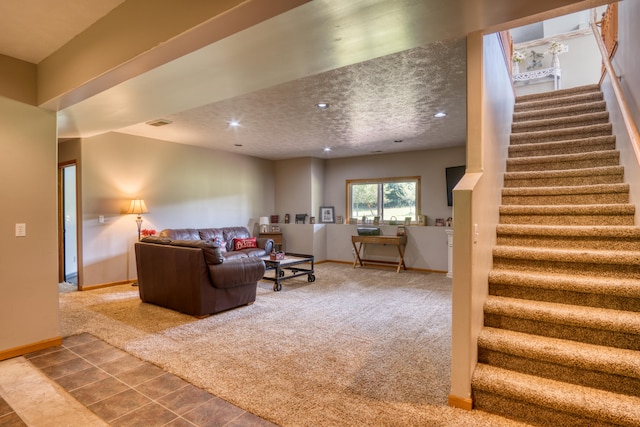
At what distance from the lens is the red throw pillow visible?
6.78 m

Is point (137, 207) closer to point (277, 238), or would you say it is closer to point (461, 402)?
point (277, 238)

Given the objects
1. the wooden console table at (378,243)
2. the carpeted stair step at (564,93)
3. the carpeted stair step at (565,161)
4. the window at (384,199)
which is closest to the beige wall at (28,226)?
the carpeted stair step at (565,161)

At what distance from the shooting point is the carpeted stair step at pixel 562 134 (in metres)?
3.65

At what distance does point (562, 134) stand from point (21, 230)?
5.58 meters

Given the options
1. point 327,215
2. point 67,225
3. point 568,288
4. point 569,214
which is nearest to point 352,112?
point 569,214

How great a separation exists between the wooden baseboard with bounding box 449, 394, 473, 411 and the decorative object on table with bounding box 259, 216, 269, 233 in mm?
6483

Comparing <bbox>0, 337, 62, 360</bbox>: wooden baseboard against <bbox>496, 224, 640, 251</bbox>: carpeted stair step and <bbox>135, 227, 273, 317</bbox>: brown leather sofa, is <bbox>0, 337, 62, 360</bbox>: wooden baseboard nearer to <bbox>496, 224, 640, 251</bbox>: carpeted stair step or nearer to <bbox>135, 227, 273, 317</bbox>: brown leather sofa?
<bbox>135, 227, 273, 317</bbox>: brown leather sofa

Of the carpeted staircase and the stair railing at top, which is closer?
the carpeted staircase

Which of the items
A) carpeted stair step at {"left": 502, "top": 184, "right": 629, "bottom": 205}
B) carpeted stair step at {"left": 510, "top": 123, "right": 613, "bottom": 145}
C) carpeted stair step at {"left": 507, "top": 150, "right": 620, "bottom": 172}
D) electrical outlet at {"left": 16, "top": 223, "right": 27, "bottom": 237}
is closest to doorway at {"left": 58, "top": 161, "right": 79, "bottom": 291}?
electrical outlet at {"left": 16, "top": 223, "right": 27, "bottom": 237}

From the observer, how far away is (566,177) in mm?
3330

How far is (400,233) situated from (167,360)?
5.25m

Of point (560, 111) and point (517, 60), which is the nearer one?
→ point (560, 111)

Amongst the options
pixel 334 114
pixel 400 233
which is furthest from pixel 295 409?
pixel 400 233

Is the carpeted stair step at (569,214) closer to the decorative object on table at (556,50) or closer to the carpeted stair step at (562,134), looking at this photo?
the carpeted stair step at (562,134)
